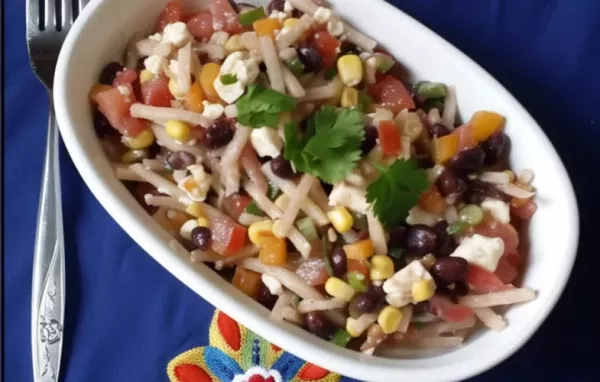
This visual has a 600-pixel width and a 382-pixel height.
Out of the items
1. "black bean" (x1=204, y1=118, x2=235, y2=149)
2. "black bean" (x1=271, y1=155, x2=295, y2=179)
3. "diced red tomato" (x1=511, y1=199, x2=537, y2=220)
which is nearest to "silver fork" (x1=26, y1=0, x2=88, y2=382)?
"black bean" (x1=204, y1=118, x2=235, y2=149)

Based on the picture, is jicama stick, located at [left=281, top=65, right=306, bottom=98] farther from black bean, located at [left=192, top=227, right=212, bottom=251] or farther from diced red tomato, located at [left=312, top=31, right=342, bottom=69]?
black bean, located at [left=192, top=227, right=212, bottom=251]

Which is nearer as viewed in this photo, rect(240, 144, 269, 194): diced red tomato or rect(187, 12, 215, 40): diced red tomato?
rect(240, 144, 269, 194): diced red tomato

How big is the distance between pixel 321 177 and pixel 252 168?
0.49ft

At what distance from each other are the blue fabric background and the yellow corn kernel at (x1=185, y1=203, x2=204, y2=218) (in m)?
0.23

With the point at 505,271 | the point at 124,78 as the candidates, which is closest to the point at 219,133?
the point at 124,78

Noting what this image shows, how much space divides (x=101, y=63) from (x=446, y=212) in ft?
2.54

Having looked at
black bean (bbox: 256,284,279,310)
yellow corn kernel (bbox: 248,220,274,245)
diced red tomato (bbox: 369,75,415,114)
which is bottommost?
black bean (bbox: 256,284,279,310)

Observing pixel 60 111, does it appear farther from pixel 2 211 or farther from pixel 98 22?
pixel 2 211

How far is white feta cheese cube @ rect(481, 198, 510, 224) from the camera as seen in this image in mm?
1437

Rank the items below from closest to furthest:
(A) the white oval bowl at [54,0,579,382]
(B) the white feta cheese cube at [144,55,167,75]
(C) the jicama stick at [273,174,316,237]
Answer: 1. (A) the white oval bowl at [54,0,579,382]
2. (C) the jicama stick at [273,174,316,237]
3. (B) the white feta cheese cube at [144,55,167,75]

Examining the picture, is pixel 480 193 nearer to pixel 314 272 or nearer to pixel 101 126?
pixel 314 272

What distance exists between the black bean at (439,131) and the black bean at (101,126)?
0.66 m

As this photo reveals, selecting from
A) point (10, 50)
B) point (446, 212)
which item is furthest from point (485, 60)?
point (10, 50)

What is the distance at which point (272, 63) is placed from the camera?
4.83ft
